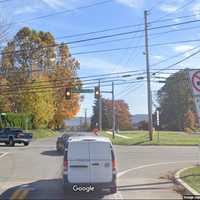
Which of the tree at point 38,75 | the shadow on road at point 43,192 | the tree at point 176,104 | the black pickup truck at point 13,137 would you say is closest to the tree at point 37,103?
the tree at point 38,75

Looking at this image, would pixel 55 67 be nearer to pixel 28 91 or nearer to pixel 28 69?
pixel 28 69

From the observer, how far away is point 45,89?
73875 millimetres

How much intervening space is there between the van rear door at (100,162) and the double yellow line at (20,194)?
2.07 metres

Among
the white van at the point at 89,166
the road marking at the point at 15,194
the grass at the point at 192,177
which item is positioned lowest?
the road marking at the point at 15,194

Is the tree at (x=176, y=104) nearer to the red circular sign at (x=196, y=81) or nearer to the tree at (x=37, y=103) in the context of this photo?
the tree at (x=37, y=103)

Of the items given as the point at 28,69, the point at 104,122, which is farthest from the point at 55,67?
the point at 104,122

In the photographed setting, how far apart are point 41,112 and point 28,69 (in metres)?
7.29

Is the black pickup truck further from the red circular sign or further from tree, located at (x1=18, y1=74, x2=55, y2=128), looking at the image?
the red circular sign

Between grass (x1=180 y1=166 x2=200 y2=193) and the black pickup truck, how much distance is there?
2805 centimetres

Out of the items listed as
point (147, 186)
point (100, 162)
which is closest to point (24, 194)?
point (100, 162)

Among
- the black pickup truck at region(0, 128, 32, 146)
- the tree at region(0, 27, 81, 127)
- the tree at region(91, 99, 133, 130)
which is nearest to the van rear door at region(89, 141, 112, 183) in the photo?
the black pickup truck at region(0, 128, 32, 146)

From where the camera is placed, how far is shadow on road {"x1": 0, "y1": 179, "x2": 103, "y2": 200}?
607 inches

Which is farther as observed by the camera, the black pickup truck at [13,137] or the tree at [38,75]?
the tree at [38,75]

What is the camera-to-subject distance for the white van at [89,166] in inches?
601
